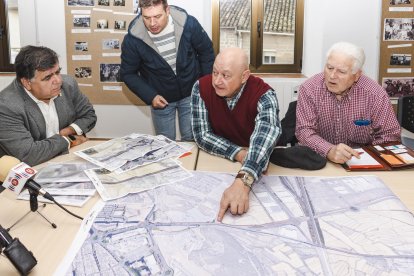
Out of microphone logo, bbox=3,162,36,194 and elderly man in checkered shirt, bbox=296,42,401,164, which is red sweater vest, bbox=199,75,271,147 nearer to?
elderly man in checkered shirt, bbox=296,42,401,164

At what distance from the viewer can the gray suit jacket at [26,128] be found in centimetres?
187

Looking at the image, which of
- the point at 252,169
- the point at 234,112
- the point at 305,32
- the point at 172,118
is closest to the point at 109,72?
the point at 172,118

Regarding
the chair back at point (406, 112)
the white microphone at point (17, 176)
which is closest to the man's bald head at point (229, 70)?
the white microphone at point (17, 176)

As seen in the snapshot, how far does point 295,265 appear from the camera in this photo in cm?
107

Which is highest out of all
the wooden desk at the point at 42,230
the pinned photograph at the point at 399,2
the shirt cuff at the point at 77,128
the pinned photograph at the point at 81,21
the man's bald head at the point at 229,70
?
the pinned photograph at the point at 399,2

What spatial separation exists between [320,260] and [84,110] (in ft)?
5.48

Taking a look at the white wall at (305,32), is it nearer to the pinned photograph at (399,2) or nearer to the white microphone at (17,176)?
the pinned photograph at (399,2)

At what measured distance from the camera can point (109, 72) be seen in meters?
4.01

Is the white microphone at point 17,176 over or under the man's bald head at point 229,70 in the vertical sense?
under

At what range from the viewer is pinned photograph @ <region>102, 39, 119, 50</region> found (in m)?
3.92

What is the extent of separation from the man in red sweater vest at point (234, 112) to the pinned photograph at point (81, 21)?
7.09 ft

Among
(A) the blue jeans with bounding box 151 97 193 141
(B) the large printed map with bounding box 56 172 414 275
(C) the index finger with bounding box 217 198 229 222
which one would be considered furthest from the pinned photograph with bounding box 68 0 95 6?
(C) the index finger with bounding box 217 198 229 222

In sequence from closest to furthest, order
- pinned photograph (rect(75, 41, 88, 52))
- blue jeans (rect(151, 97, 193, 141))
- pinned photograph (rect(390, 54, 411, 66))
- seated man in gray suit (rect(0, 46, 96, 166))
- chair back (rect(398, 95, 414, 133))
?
seated man in gray suit (rect(0, 46, 96, 166)), chair back (rect(398, 95, 414, 133)), blue jeans (rect(151, 97, 193, 141)), pinned photograph (rect(390, 54, 411, 66)), pinned photograph (rect(75, 41, 88, 52))

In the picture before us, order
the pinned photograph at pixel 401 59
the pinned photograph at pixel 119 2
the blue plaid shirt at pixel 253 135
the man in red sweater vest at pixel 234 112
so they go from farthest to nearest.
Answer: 1. the pinned photograph at pixel 119 2
2. the pinned photograph at pixel 401 59
3. the man in red sweater vest at pixel 234 112
4. the blue plaid shirt at pixel 253 135
